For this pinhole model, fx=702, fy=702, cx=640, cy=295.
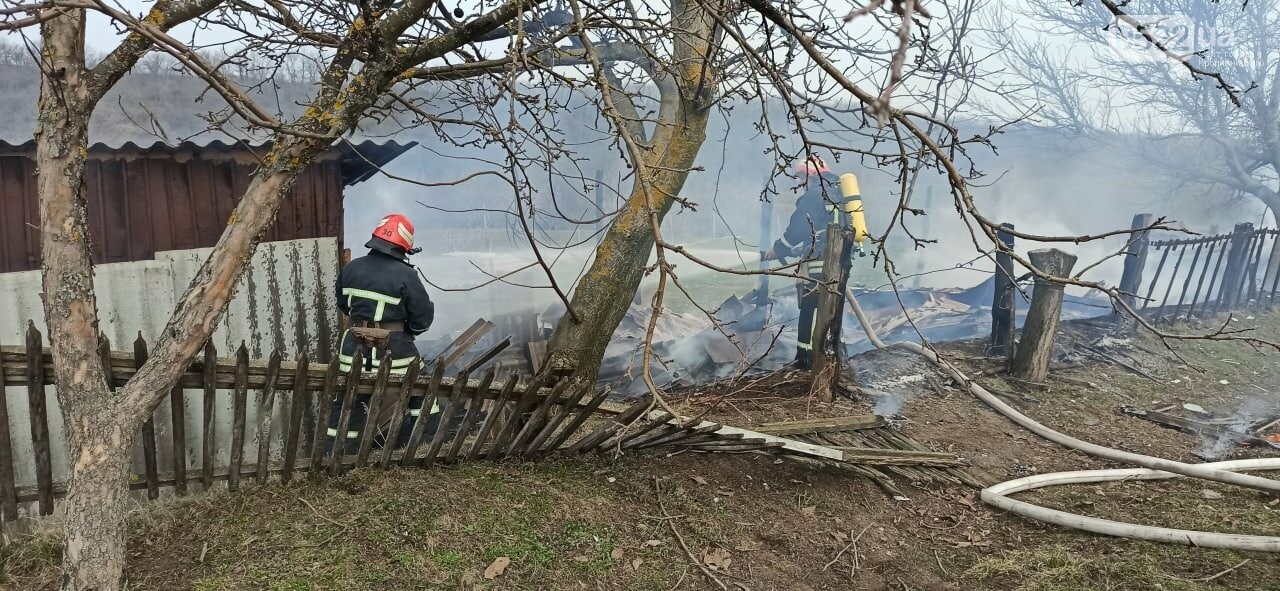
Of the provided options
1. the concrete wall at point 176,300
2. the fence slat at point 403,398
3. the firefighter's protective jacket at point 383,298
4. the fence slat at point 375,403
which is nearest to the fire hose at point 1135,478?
the fence slat at point 403,398

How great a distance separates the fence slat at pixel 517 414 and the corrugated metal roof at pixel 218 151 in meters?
1.37

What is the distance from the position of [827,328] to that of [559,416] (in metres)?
3.02

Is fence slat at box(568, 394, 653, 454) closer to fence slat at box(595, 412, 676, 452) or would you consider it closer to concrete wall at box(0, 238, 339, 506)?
fence slat at box(595, 412, 676, 452)

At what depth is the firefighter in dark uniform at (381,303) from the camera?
186 inches

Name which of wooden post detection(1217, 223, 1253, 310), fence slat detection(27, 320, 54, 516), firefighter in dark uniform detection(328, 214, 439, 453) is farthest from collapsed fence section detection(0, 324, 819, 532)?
wooden post detection(1217, 223, 1253, 310)

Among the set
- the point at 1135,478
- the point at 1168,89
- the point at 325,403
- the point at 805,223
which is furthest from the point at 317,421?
the point at 1168,89

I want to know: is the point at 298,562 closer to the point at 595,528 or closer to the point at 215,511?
the point at 215,511

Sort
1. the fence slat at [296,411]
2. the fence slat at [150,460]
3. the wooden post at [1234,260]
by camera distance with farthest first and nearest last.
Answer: the wooden post at [1234,260]
the fence slat at [296,411]
the fence slat at [150,460]

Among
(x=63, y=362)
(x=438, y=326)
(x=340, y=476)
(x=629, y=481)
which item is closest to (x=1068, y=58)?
(x=438, y=326)

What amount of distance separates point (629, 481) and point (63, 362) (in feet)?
8.61

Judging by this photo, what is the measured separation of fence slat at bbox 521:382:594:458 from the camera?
12.4ft

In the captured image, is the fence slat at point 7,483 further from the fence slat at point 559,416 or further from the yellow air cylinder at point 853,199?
the yellow air cylinder at point 853,199

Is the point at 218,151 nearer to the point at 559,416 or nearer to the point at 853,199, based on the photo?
the point at 559,416

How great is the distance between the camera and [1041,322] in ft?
23.2
